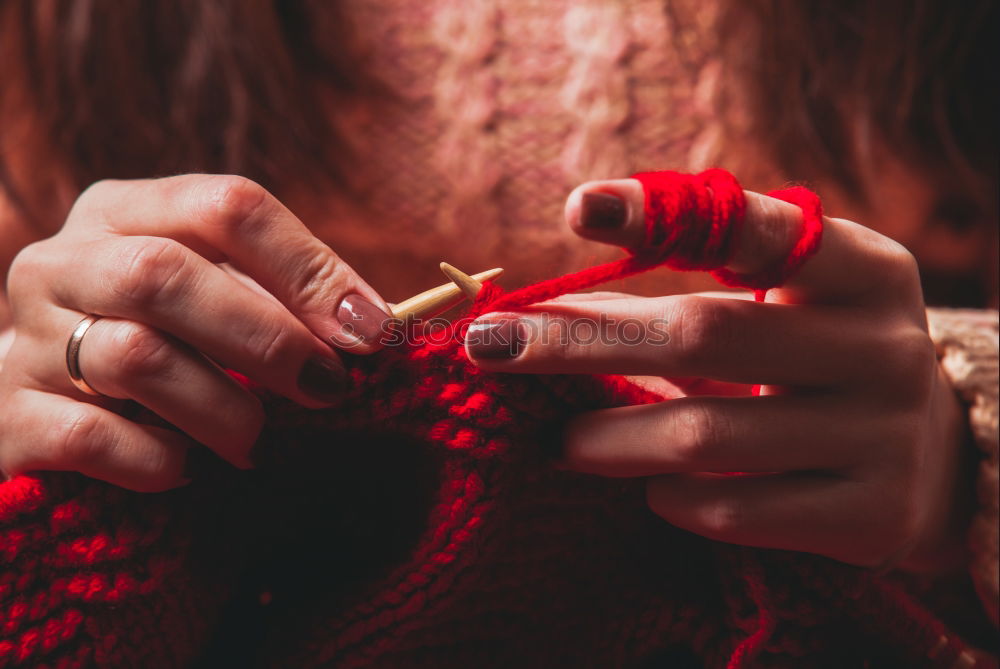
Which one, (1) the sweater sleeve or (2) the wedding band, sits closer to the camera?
(2) the wedding band

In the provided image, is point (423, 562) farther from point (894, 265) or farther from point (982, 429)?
point (982, 429)

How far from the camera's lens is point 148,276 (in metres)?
0.43

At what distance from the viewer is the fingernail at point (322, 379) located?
438 millimetres

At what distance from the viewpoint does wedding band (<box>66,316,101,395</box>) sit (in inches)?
18.0

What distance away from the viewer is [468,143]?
1.00 metres

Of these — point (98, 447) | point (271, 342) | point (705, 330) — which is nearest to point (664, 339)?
point (705, 330)

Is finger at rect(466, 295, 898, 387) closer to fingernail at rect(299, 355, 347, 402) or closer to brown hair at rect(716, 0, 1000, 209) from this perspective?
fingernail at rect(299, 355, 347, 402)

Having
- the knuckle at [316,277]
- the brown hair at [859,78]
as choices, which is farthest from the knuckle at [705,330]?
the brown hair at [859,78]

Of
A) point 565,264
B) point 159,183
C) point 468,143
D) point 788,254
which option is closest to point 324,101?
point 468,143

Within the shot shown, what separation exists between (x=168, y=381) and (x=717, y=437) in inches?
13.9

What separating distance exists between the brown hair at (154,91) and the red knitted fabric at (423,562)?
55cm

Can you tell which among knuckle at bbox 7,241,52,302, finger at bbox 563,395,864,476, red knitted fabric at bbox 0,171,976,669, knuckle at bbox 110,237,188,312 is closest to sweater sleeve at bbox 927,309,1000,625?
red knitted fabric at bbox 0,171,976,669

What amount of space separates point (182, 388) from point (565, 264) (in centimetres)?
70

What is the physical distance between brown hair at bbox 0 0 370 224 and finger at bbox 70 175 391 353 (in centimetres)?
50
